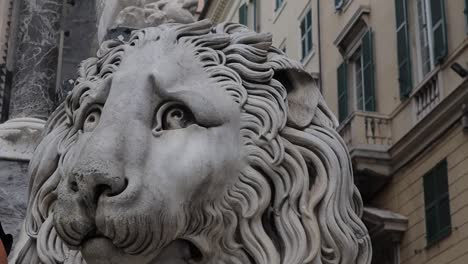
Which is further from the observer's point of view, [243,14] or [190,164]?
[243,14]

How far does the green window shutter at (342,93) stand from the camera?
15.5m

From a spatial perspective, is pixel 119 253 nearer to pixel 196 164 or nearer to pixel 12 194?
pixel 196 164

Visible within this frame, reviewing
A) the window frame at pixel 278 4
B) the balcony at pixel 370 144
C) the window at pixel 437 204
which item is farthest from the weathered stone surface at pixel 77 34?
the window frame at pixel 278 4

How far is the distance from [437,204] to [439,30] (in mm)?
2431

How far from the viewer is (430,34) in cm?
1288

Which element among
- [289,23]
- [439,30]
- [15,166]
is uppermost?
[289,23]

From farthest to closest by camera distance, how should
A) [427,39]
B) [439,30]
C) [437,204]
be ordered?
1. [427,39]
2. [439,30]
3. [437,204]

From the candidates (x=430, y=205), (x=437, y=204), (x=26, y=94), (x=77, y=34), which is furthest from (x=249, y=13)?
(x=26, y=94)

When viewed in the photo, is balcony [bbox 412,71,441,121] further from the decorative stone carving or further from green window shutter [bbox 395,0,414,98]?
the decorative stone carving

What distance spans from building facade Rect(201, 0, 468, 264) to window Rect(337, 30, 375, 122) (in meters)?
0.02

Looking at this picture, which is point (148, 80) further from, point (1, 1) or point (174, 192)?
point (1, 1)

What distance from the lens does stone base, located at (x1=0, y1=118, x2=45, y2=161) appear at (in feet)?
9.66

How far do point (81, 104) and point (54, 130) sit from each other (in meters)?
0.15

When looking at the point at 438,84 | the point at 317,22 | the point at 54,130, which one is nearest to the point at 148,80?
the point at 54,130
